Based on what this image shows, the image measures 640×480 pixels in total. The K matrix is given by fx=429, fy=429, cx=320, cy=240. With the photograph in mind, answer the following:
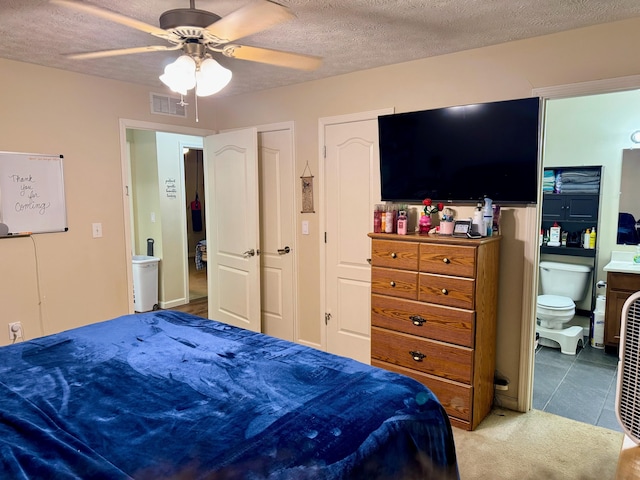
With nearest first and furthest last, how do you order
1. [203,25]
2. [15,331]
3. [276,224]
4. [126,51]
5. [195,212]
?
1. [203,25]
2. [126,51]
3. [15,331]
4. [276,224]
5. [195,212]

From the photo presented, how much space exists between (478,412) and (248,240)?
2.34 m

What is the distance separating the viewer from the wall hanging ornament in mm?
3736

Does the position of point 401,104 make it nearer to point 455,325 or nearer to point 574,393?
point 455,325

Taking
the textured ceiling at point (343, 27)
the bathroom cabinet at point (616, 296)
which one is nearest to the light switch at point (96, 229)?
the textured ceiling at point (343, 27)

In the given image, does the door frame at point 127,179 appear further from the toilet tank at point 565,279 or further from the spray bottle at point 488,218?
the toilet tank at point 565,279

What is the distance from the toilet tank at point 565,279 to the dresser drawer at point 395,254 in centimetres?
231

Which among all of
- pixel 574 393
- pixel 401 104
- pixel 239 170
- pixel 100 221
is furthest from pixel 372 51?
pixel 574 393

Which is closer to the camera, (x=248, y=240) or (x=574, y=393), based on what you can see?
(x=574, y=393)

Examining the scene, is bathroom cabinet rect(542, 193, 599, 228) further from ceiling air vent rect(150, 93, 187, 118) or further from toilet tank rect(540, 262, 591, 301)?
ceiling air vent rect(150, 93, 187, 118)

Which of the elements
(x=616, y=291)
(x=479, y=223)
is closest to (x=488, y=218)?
(x=479, y=223)

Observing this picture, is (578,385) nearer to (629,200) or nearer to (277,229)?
(629,200)

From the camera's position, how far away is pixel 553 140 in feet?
14.3

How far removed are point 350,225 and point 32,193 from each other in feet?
7.89

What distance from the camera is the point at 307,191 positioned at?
148 inches
